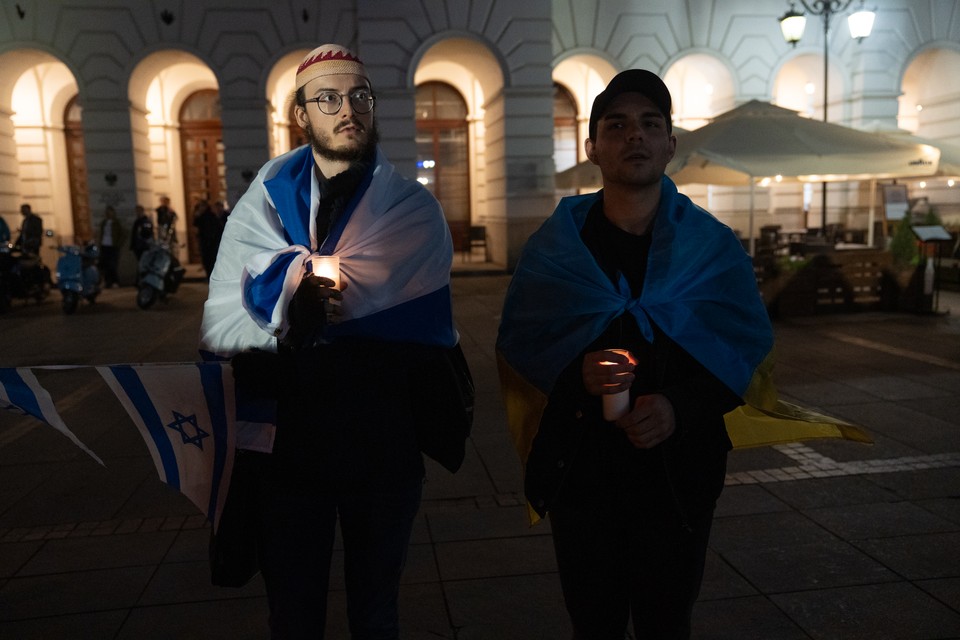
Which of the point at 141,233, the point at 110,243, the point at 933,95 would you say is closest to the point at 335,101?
the point at 141,233

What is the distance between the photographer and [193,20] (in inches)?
692

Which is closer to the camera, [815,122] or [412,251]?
[412,251]

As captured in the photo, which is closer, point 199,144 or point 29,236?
point 29,236

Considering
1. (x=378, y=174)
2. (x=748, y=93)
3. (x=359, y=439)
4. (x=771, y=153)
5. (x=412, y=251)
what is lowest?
(x=359, y=439)

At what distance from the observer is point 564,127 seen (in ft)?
72.2

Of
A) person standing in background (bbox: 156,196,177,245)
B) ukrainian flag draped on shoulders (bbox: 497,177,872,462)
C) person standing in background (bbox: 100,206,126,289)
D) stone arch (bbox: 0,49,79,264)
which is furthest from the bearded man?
stone arch (bbox: 0,49,79,264)

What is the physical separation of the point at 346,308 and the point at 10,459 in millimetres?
4556

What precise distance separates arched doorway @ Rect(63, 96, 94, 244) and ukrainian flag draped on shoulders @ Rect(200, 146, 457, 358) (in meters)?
20.8

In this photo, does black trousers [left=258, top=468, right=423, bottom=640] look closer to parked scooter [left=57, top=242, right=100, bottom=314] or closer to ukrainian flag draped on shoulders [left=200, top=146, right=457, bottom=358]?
ukrainian flag draped on shoulders [left=200, top=146, right=457, bottom=358]

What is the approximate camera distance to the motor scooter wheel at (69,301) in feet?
42.0

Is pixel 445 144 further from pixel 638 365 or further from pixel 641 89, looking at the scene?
pixel 638 365

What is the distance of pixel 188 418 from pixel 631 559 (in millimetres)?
1328

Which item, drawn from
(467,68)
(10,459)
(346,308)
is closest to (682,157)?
(10,459)

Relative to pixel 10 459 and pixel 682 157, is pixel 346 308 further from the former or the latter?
pixel 682 157
